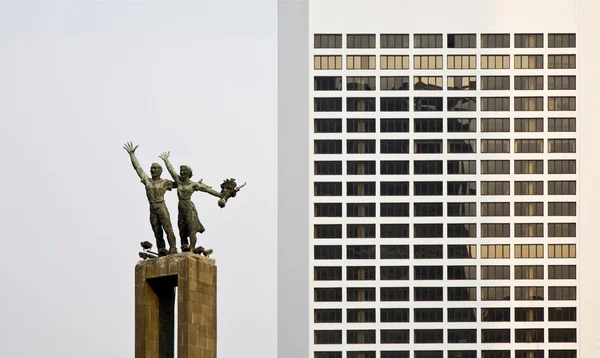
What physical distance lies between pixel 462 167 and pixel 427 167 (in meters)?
3.84

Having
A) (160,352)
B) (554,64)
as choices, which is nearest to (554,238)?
(554,64)

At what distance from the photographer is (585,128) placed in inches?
7849

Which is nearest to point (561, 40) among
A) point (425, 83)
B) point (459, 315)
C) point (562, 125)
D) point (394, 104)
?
point (562, 125)

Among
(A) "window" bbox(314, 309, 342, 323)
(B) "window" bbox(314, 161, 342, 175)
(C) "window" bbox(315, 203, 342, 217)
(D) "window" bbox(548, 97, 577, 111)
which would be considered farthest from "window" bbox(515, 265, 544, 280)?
(B) "window" bbox(314, 161, 342, 175)

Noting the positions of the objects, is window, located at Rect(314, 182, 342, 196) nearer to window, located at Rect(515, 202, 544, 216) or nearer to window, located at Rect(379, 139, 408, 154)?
window, located at Rect(379, 139, 408, 154)

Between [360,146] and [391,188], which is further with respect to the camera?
[391,188]

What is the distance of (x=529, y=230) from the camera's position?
199000 millimetres

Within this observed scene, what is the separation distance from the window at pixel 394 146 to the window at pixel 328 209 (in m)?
7.20

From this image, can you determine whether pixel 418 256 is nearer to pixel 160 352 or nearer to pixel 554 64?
pixel 554 64

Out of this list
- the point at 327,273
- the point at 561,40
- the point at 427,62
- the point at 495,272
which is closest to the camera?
the point at 327,273

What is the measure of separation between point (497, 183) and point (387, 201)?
11722mm

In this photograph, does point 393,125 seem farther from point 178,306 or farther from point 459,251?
point 178,306

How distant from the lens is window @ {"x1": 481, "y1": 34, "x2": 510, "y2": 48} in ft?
653

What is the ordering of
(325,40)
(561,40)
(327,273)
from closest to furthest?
(327,273)
(325,40)
(561,40)
